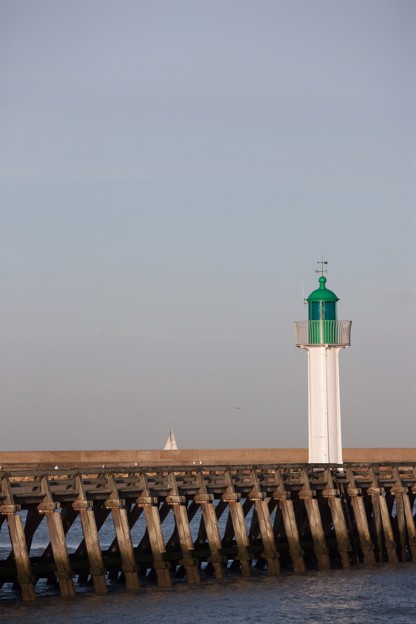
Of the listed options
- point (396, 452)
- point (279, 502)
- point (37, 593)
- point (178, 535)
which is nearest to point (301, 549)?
point (279, 502)

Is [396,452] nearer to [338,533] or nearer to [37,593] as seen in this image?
[338,533]

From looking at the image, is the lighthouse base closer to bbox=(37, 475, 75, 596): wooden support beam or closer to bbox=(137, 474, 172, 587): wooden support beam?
bbox=(137, 474, 172, 587): wooden support beam

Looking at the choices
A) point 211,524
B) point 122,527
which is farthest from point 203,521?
point 122,527

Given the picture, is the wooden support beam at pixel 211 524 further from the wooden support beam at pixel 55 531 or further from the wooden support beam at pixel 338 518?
the wooden support beam at pixel 55 531

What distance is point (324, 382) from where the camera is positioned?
119 feet

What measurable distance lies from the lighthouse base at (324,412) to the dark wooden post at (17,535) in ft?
42.7

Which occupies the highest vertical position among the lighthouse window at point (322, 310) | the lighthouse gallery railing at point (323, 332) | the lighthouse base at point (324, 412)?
the lighthouse window at point (322, 310)

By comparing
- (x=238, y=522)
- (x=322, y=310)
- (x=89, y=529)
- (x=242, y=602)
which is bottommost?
(x=242, y=602)

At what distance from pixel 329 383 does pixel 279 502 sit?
626 centimetres

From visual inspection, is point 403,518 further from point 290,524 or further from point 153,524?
point 153,524

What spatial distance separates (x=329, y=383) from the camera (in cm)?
3641

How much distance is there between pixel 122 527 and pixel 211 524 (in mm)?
2659

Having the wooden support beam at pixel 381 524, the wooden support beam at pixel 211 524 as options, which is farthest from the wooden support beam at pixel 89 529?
the wooden support beam at pixel 381 524

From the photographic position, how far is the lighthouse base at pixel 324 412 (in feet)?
119
